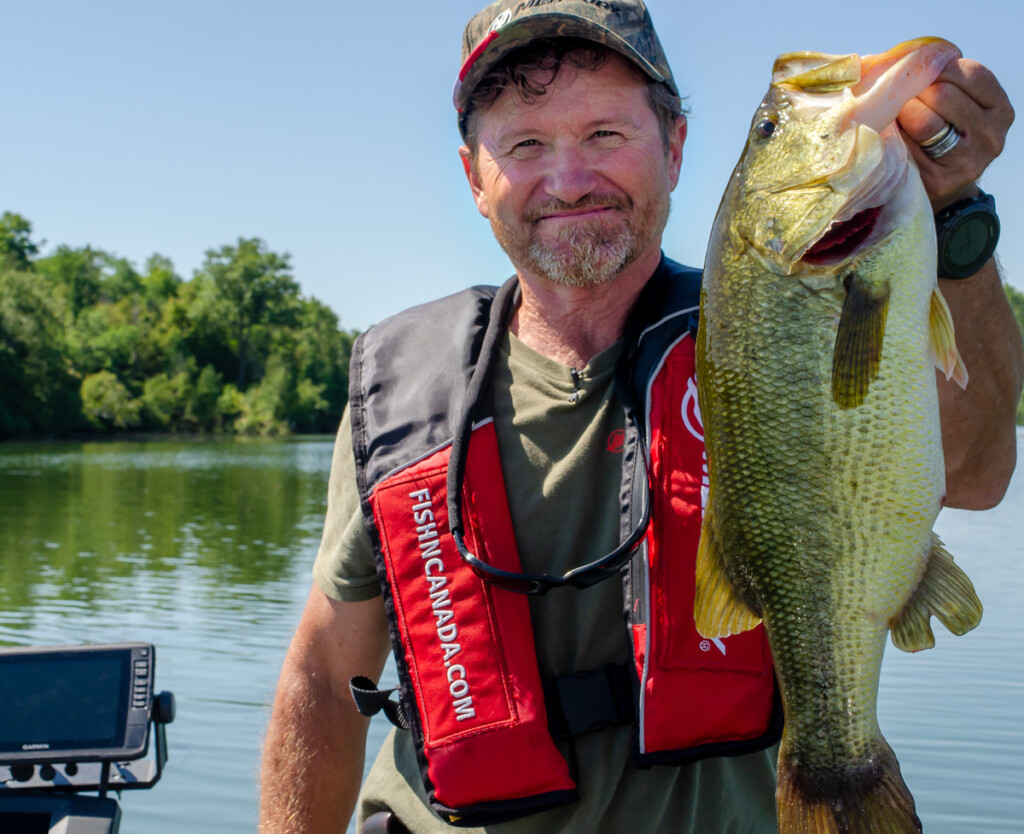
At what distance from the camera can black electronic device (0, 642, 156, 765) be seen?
A: 2992 mm

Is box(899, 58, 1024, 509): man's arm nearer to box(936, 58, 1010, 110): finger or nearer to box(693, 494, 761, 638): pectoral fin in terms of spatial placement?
box(936, 58, 1010, 110): finger

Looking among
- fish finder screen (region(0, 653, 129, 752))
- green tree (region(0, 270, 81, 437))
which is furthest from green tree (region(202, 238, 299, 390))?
fish finder screen (region(0, 653, 129, 752))

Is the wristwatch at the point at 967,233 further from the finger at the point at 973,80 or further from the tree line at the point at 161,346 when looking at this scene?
the tree line at the point at 161,346

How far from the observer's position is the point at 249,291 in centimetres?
8550

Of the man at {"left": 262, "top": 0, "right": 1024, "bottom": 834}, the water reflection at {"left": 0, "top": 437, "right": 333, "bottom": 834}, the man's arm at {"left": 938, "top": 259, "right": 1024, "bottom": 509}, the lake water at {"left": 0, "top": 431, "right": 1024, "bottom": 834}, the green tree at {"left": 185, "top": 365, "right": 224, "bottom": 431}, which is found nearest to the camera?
the man's arm at {"left": 938, "top": 259, "right": 1024, "bottom": 509}

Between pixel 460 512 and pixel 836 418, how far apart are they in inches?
40.7

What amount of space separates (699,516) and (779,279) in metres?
0.72

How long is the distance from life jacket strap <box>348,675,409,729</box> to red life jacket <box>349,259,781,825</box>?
2.3 inches

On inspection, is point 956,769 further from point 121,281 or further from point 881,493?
point 121,281

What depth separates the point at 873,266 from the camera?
73.2 inches

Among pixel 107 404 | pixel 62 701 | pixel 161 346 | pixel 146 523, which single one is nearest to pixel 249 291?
pixel 161 346

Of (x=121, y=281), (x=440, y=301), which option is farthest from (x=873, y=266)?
(x=121, y=281)

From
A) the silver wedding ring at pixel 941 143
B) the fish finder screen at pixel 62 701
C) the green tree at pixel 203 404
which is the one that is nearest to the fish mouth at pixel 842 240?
the silver wedding ring at pixel 941 143

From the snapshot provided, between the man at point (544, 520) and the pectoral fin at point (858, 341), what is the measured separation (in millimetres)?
436
